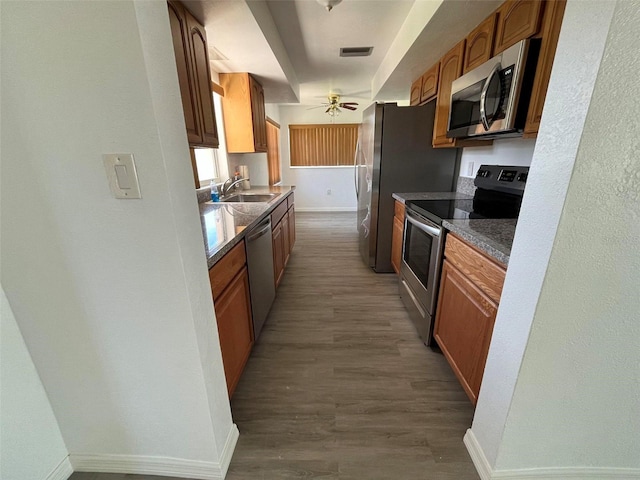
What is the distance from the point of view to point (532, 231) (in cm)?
78

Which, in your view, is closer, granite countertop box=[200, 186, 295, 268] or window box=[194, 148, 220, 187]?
granite countertop box=[200, 186, 295, 268]

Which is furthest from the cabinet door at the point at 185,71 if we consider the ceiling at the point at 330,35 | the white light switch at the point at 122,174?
the white light switch at the point at 122,174

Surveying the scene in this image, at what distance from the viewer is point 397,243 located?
257cm

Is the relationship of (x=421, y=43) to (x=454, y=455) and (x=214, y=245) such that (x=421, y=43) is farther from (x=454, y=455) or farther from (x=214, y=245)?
(x=454, y=455)

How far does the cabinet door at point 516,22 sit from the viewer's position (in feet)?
4.12

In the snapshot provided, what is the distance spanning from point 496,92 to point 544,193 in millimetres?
994

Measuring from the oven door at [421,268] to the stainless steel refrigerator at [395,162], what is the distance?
0.61 m

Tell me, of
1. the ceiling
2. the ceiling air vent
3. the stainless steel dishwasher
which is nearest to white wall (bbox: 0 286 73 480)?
the stainless steel dishwasher

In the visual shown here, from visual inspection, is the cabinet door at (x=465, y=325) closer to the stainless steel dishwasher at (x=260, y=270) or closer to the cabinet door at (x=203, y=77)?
→ the stainless steel dishwasher at (x=260, y=270)

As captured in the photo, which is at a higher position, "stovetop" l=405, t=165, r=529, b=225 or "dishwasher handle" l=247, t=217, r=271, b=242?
"stovetop" l=405, t=165, r=529, b=225

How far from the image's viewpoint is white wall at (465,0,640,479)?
0.63m

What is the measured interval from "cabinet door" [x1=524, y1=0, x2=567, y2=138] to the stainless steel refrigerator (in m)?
1.23

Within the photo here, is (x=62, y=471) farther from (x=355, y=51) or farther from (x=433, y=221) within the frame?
(x=355, y=51)

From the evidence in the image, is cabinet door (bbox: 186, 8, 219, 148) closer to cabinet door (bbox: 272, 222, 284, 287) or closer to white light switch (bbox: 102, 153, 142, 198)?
cabinet door (bbox: 272, 222, 284, 287)
